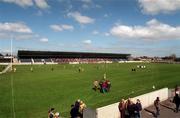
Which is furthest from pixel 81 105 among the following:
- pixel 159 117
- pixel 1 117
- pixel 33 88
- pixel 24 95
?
pixel 33 88

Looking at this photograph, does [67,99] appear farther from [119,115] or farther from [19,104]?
[119,115]

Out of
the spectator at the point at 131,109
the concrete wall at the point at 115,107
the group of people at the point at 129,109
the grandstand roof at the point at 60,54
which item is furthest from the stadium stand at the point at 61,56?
the spectator at the point at 131,109

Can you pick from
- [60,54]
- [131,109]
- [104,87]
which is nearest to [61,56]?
[60,54]

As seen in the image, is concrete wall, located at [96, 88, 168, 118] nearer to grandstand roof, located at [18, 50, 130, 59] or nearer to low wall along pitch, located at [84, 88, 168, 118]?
low wall along pitch, located at [84, 88, 168, 118]

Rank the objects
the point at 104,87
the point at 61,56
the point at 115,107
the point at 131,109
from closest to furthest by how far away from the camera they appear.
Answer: the point at 131,109 < the point at 115,107 < the point at 104,87 < the point at 61,56

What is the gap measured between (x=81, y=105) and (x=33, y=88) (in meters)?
18.7

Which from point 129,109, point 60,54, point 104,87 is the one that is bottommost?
point 104,87

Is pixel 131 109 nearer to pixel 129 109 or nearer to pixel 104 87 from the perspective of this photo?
pixel 129 109

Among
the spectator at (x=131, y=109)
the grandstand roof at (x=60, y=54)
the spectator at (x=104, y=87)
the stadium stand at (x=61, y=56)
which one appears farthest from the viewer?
the grandstand roof at (x=60, y=54)

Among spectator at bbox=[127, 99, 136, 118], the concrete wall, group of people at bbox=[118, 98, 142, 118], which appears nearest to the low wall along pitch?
the concrete wall

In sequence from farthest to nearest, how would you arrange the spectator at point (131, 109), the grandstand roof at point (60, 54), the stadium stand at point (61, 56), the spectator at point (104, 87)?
the grandstand roof at point (60, 54) → the stadium stand at point (61, 56) → the spectator at point (104, 87) → the spectator at point (131, 109)

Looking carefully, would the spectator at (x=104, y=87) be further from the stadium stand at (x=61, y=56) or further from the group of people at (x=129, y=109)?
the stadium stand at (x=61, y=56)

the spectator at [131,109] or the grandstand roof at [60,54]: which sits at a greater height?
the grandstand roof at [60,54]

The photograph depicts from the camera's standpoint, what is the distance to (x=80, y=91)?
33.8 meters
